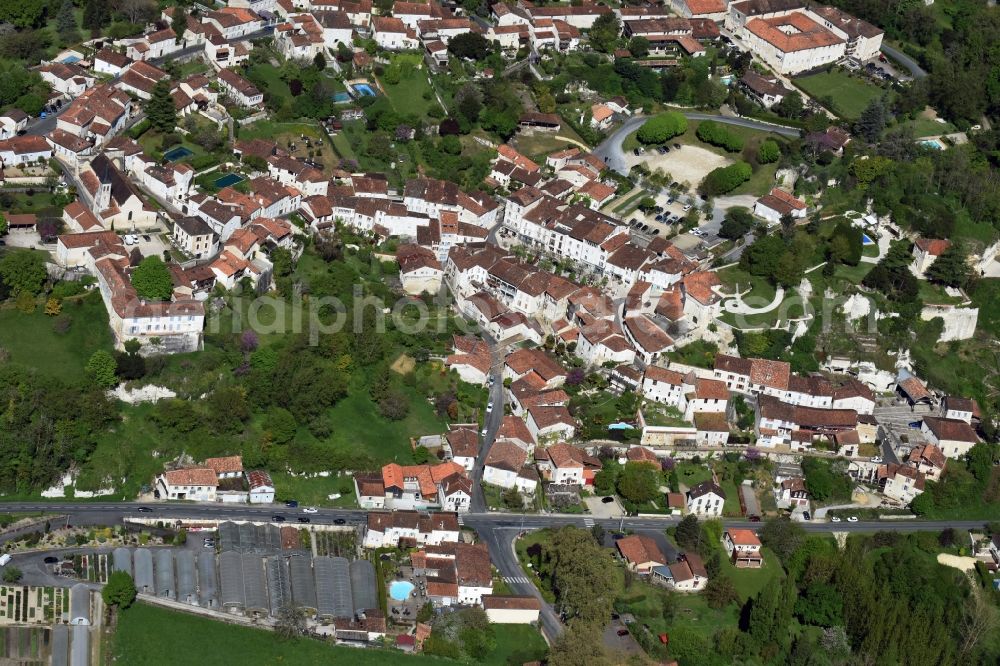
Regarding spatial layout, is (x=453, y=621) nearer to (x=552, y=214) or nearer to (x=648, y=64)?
(x=552, y=214)

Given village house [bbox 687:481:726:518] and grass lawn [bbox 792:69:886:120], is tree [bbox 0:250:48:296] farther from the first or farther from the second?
grass lawn [bbox 792:69:886:120]

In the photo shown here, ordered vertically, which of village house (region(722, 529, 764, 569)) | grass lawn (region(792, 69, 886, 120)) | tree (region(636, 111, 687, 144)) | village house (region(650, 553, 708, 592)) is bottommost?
village house (region(722, 529, 764, 569))

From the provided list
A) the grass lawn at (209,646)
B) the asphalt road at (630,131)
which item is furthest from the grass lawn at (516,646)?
the asphalt road at (630,131)

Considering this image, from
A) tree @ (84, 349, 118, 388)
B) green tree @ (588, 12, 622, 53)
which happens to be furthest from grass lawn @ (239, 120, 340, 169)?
green tree @ (588, 12, 622, 53)

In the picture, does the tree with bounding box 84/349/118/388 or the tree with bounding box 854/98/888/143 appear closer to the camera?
the tree with bounding box 84/349/118/388

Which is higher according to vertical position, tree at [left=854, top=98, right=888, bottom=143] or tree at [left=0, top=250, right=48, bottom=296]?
tree at [left=0, top=250, right=48, bottom=296]

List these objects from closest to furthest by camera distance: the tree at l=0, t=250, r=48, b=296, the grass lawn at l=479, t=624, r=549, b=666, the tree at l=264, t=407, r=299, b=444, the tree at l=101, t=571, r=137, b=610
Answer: the tree at l=101, t=571, r=137, b=610 → the grass lawn at l=479, t=624, r=549, b=666 → the tree at l=264, t=407, r=299, b=444 → the tree at l=0, t=250, r=48, b=296

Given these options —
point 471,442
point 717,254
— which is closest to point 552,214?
point 717,254

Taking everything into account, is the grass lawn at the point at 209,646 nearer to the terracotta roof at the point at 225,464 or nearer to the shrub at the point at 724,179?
the terracotta roof at the point at 225,464
